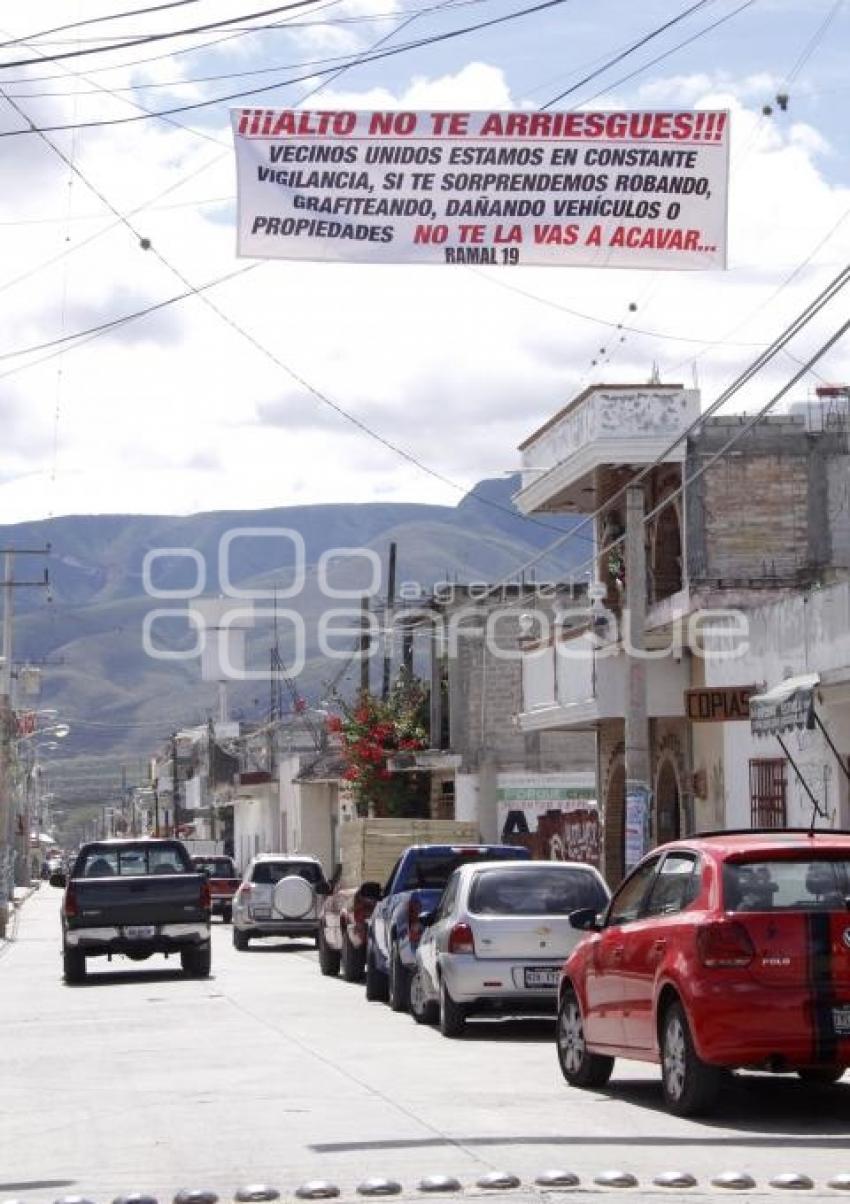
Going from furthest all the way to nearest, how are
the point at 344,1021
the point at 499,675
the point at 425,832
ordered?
1. the point at 499,675
2. the point at 425,832
3. the point at 344,1021

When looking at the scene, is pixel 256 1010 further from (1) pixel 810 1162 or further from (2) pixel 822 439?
(2) pixel 822 439

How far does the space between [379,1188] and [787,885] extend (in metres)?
4.03

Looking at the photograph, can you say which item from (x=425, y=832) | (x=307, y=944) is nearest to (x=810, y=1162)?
(x=425, y=832)

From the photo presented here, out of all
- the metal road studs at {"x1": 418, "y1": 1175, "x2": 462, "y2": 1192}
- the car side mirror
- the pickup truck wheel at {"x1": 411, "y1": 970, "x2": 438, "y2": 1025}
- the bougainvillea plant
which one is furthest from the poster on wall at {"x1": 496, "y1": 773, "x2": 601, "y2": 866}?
the metal road studs at {"x1": 418, "y1": 1175, "x2": 462, "y2": 1192}

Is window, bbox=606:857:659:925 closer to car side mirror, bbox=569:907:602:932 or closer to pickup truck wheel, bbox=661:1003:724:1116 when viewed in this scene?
car side mirror, bbox=569:907:602:932

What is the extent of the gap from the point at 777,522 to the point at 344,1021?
16.5 m

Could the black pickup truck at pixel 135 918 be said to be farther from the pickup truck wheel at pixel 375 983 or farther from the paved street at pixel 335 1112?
the paved street at pixel 335 1112

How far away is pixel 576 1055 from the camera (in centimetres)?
1570

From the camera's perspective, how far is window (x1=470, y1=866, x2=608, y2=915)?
20.7 meters

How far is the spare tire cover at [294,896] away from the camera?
41250 mm

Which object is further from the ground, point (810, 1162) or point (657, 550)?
point (657, 550)

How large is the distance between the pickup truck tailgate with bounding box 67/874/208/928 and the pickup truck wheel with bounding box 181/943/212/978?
570 millimetres

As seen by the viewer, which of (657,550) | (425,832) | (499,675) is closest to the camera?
(425,832)

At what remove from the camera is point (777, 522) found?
37.1m
